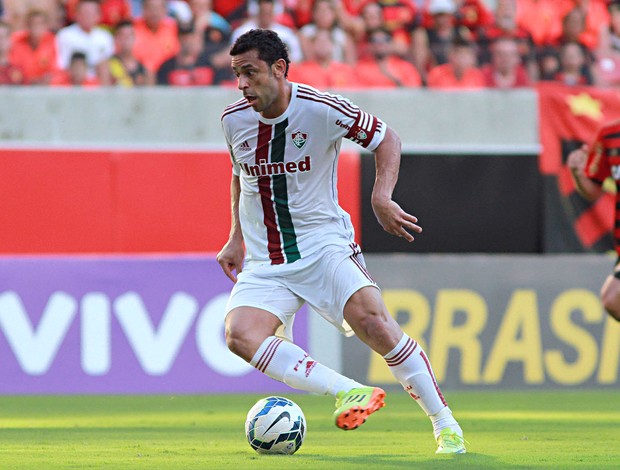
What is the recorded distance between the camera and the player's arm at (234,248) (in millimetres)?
7059

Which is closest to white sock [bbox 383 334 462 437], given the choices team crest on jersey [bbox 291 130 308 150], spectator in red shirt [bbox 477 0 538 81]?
team crest on jersey [bbox 291 130 308 150]

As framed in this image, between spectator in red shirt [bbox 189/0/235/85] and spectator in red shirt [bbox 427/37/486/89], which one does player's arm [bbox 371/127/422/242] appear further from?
spectator in red shirt [bbox 427/37/486/89]

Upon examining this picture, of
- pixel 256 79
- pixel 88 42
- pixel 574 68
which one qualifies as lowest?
pixel 574 68

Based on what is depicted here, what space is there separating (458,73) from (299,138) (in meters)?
7.73

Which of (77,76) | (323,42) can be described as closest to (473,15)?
(323,42)

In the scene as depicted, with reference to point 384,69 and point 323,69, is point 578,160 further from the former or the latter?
point 384,69

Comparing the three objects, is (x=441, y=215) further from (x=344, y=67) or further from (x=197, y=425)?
(x=197, y=425)

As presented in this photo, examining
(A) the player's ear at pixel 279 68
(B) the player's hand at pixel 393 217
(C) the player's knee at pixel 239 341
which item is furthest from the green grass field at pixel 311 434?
(A) the player's ear at pixel 279 68

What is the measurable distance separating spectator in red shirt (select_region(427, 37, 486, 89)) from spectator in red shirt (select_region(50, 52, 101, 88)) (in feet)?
12.2

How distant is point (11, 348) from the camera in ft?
37.8

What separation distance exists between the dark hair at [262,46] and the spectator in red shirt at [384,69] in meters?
7.21

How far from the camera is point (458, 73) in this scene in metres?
14.2

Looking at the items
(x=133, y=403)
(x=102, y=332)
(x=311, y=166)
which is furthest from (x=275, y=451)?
(x=102, y=332)

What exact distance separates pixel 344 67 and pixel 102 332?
412cm
